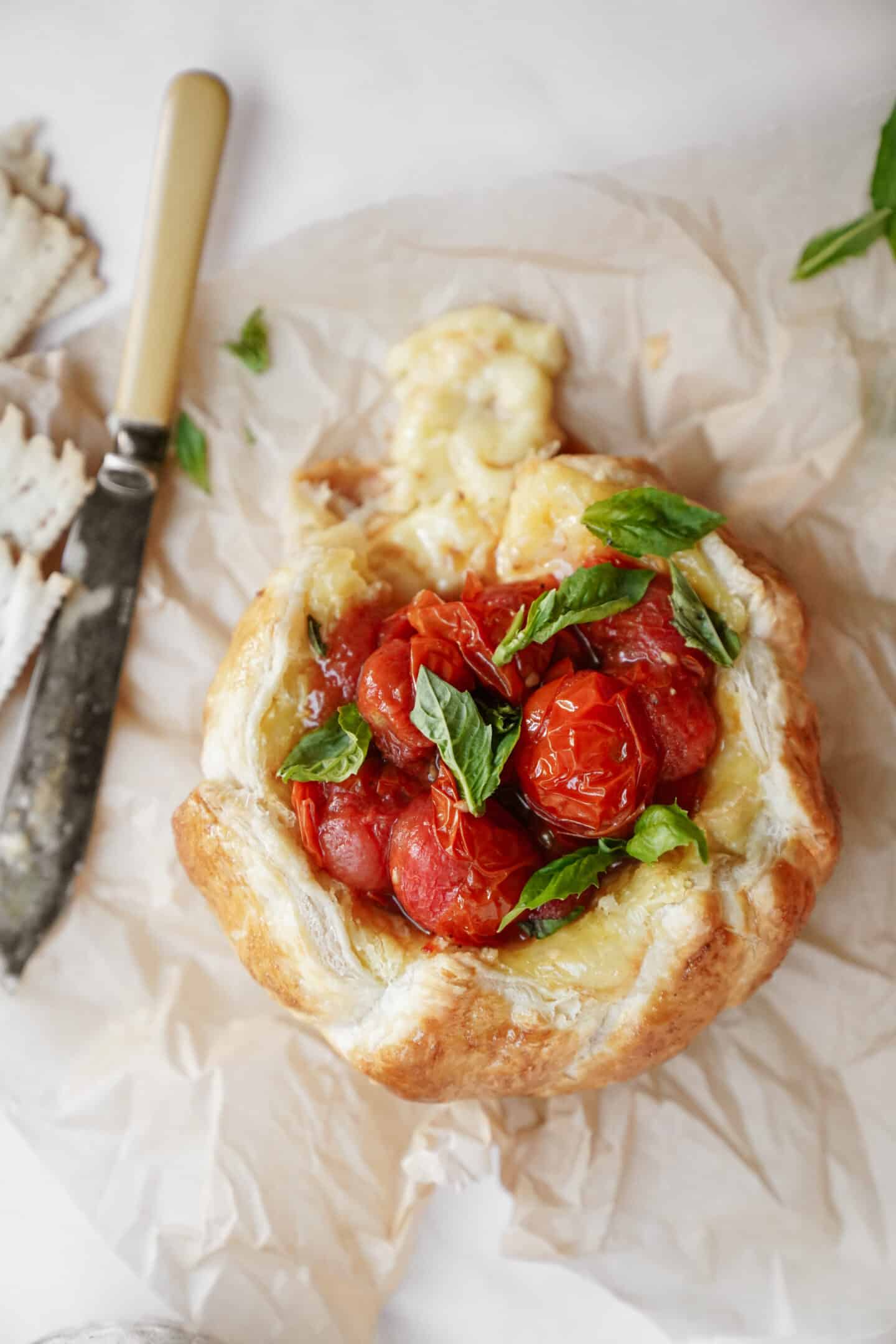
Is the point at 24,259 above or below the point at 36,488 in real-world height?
above

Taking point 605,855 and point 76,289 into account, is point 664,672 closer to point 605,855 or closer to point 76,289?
point 605,855

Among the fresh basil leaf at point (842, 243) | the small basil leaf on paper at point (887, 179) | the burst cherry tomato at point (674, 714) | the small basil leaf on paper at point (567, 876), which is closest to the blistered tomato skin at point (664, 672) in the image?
the burst cherry tomato at point (674, 714)

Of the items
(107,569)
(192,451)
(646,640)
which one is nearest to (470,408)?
(192,451)

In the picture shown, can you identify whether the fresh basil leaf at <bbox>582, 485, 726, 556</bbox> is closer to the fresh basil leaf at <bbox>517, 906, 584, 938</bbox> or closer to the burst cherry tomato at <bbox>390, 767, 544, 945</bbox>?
the burst cherry tomato at <bbox>390, 767, 544, 945</bbox>

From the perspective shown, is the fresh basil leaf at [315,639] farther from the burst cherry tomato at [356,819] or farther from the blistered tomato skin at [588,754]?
the blistered tomato skin at [588,754]

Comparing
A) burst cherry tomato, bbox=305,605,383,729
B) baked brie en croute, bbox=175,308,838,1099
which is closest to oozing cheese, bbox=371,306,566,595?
baked brie en croute, bbox=175,308,838,1099

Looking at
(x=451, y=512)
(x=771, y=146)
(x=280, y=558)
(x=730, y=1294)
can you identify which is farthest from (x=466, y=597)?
(x=730, y=1294)
